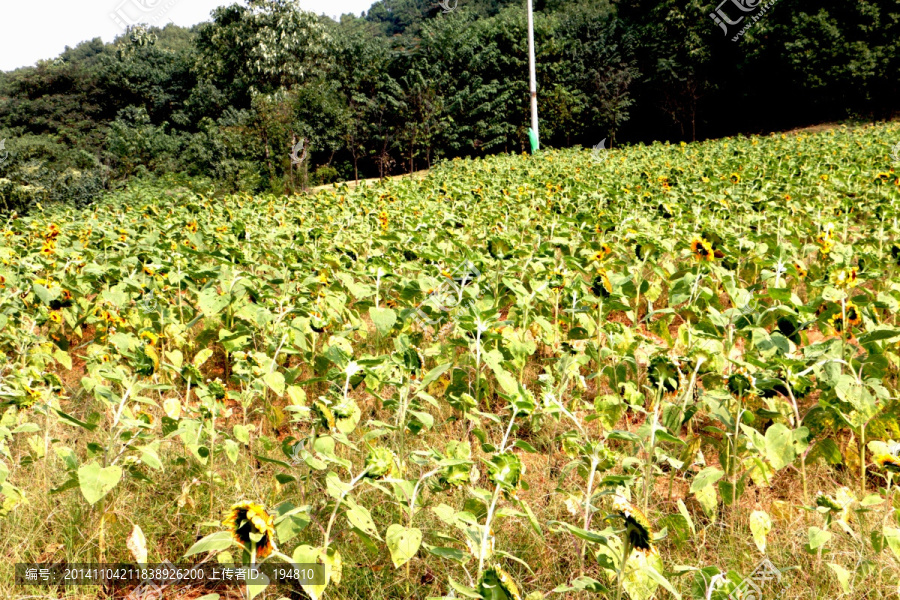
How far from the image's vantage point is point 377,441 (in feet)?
7.74

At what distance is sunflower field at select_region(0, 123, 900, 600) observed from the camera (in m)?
1.55

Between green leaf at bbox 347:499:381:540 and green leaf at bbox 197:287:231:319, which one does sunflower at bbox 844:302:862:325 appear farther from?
green leaf at bbox 197:287:231:319

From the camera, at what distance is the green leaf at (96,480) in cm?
152

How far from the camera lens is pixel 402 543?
1416 millimetres

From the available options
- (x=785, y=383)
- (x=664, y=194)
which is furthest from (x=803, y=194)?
(x=785, y=383)

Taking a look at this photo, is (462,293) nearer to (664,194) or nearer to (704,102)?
(664,194)

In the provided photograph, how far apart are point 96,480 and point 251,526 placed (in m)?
0.54

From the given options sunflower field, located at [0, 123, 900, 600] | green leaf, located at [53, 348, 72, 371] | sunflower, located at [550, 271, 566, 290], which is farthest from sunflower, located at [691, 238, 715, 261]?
green leaf, located at [53, 348, 72, 371]

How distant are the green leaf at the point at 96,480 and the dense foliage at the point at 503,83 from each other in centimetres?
1565

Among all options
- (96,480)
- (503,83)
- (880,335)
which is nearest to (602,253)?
(880,335)

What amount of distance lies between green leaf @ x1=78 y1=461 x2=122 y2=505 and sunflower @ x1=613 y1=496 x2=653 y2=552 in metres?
1.07

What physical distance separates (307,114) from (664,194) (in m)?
15.7

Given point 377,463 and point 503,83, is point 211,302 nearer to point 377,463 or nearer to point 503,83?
point 377,463

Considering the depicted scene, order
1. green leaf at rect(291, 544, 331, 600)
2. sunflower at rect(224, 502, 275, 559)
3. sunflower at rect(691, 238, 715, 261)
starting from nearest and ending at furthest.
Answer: sunflower at rect(224, 502, 275, 559)
green leaf at rect(291, 544, 331, 600)
sunflower at rect(691, 238, 715, 261)
